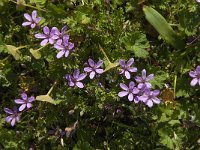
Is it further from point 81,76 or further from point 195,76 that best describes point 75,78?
point 195,76

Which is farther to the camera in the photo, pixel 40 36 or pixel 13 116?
pixel 13 116

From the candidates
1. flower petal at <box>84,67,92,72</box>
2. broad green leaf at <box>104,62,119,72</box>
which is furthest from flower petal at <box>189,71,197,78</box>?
flower petal at <box>84,67,92,72</box>

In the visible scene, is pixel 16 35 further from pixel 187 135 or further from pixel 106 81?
pixel 187 135

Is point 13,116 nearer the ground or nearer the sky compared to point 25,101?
nearer the ground

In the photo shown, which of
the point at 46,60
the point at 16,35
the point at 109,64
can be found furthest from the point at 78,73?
the point at 16,35

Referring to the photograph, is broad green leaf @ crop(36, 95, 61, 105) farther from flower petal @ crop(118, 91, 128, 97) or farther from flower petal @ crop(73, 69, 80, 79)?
flower petal @ crop(118, 91, 128, 97)

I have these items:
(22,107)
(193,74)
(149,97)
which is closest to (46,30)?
(22,107)

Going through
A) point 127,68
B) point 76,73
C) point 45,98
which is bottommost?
point 45,98
